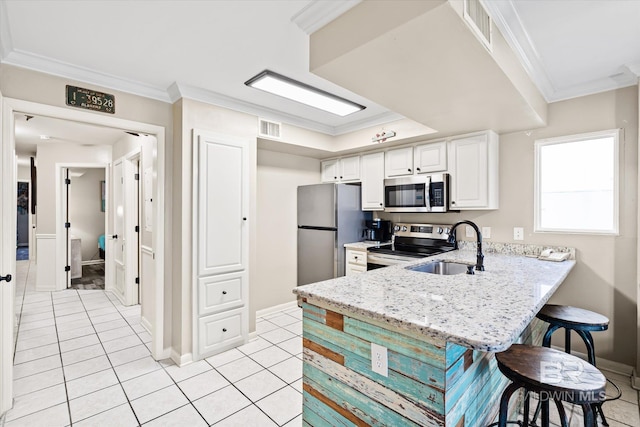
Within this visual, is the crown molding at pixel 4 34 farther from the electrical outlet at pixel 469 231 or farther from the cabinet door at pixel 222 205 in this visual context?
the electrical outlet at pixel 469 231

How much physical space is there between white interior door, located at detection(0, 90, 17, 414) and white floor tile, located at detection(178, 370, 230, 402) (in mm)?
1095

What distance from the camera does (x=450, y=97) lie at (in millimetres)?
2240

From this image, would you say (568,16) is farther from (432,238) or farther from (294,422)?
(294,422)

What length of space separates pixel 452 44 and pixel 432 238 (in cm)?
251

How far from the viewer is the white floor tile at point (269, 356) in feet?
9.20

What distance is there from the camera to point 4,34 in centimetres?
188

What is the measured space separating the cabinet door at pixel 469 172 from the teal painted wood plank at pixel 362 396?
95.1 inches

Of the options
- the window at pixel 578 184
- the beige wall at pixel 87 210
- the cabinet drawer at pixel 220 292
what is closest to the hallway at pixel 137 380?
the cabinet drawer at pixel 220 292

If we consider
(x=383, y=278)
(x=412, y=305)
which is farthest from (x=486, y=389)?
(x=383, y=278)

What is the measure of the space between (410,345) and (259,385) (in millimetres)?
1702

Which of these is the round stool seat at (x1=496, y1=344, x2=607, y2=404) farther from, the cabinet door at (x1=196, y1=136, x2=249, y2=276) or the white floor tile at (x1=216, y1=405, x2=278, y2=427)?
the cabinet door at (x1=196, y1=136, x2=249, y2=276)

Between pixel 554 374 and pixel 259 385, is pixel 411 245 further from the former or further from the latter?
pixel 554 374

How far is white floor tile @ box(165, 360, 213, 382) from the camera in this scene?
2582 millimetres

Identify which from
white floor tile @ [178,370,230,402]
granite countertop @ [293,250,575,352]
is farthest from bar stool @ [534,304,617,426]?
white floor tile @ [178,370,230,402]
